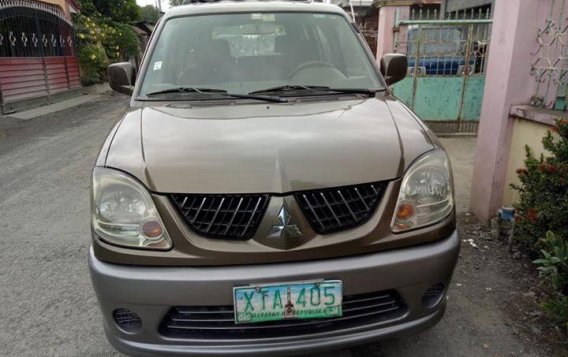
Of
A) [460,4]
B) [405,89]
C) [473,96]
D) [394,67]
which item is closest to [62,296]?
[394,67]

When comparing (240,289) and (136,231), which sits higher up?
(136,231)

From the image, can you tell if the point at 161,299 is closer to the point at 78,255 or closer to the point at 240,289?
the point at 240,289

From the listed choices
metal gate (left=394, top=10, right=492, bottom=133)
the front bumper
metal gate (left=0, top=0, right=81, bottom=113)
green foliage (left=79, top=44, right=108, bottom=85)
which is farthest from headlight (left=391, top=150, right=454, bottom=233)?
green foliage (left=79, top=44, right=108, bottom=85)

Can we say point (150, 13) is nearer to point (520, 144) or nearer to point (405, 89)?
point (405, 89)

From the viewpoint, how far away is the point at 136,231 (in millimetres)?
1860

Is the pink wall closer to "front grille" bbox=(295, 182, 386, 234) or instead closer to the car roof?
the car roof

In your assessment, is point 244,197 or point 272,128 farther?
point 272,128

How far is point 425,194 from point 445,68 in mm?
5607

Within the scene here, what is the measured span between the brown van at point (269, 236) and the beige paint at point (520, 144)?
5.25ft

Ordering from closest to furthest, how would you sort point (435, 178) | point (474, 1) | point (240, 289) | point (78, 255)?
point (240, 289) → point (435, 178) → point (78, 255) → point (474, 1)

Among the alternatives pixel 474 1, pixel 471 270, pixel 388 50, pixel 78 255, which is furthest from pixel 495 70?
pixel 474 1

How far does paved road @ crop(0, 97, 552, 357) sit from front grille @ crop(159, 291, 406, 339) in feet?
1.91

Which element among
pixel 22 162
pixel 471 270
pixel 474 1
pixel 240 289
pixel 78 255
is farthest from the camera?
pixel 474 1

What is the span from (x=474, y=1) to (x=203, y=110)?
17073 mm
